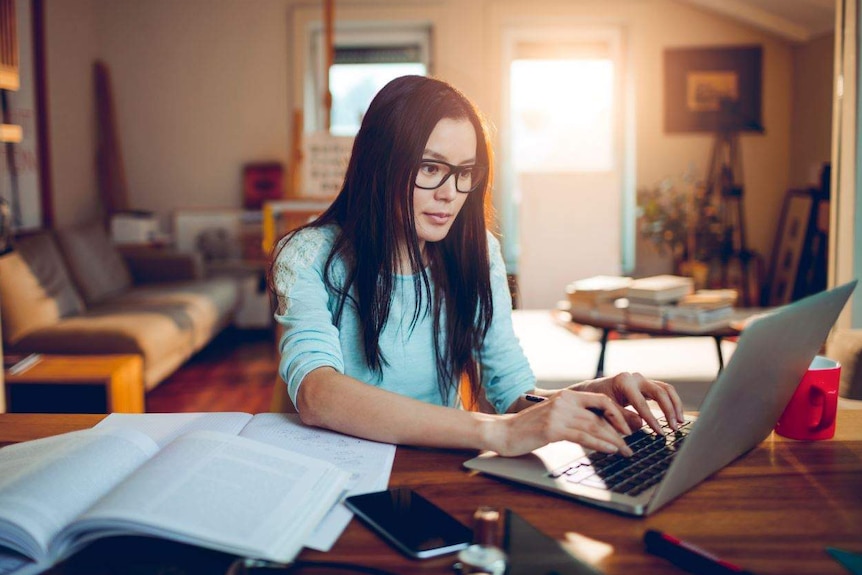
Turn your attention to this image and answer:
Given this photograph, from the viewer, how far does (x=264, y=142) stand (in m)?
6.06

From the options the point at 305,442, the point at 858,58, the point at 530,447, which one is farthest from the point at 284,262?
the point at 858,58

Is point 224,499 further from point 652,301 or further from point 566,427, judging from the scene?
point 652,301

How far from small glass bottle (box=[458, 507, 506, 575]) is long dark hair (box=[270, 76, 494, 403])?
0.67 metres

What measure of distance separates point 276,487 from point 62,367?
2.49 m

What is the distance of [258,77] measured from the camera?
5.99 meters

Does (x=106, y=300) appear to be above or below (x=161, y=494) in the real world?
below

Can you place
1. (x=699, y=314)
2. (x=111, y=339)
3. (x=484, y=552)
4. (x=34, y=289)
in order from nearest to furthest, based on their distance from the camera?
(x=484, y=552)
(x=699, y=314)
(x=111, y=339)
(x=34, y=289)

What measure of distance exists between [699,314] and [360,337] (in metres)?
1.46

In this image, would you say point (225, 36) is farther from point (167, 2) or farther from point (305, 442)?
point (305, 442)

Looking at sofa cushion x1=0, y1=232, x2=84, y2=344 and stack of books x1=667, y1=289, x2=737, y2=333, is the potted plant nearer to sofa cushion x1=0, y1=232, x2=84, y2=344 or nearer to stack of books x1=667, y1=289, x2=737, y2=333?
stack of books x1=667, y1=289, x2=737, y2=333

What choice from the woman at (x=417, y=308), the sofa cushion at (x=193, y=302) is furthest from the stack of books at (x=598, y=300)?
the sofa cushion at (x=193, y=302)

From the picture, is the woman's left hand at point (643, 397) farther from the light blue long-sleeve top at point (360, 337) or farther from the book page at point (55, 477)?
the book page at point (55, 477)

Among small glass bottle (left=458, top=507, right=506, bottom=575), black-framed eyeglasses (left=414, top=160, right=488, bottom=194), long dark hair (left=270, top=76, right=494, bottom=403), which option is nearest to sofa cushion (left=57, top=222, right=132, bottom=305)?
long dark hair (left=270, top=76, right=494, bottom=403)

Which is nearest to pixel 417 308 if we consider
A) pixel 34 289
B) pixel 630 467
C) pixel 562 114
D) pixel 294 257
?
pixel 294 257
